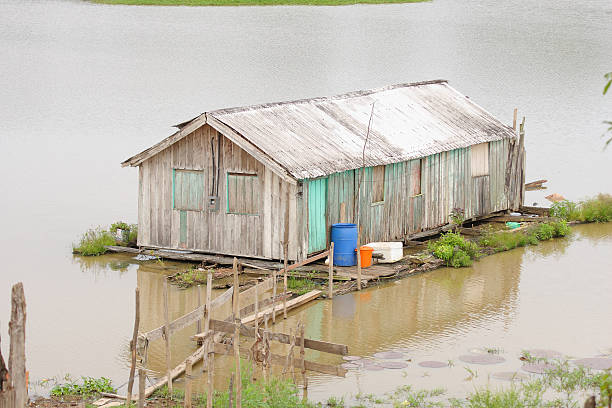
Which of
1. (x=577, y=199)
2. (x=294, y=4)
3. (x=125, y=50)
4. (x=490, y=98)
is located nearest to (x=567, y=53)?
(x=490, y=98)

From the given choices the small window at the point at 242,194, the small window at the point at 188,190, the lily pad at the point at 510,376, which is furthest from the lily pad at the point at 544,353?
the small window at the point at 188,190

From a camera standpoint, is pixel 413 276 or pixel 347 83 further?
pixel 347 83

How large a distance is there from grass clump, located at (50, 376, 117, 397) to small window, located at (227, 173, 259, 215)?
23.4ft

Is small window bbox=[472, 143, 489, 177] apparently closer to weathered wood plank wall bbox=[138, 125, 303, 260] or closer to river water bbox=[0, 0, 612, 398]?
river water bbox=[0, 0, 612, 398]

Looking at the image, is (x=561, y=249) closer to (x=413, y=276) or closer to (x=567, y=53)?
(x=413, y=276)

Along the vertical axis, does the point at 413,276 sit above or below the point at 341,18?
below

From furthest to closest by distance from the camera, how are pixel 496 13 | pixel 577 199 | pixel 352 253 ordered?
pixel 496 13 < pixel 577 199 < pixel 352 253

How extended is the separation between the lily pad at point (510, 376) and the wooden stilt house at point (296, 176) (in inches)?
254

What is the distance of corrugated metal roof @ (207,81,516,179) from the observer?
71.9 feet

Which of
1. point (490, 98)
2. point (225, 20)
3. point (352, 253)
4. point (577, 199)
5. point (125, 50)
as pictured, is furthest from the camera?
point (225, 20)

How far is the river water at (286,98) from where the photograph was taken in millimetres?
18719

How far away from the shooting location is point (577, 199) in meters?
32.0

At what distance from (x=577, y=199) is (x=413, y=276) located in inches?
441

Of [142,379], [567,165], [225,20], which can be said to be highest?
[225,20]
